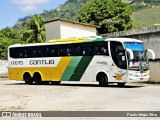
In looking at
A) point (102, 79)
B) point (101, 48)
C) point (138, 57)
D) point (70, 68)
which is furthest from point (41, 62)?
point (138, 57)

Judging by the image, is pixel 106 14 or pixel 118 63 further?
pixel 106 14

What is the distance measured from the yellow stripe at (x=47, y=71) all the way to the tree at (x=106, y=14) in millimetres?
38648

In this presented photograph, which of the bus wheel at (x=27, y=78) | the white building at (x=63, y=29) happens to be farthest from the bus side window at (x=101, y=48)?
the white building at (x=63, y=29)

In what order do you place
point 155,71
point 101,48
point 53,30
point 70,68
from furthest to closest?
point 53,30 → point 155,71 → point 70,68 → point 101,48

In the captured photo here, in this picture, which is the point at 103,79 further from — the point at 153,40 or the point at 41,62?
the point at 153,40

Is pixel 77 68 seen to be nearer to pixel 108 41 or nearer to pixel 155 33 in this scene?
pixel 108 41

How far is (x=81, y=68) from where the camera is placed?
26.1 metres

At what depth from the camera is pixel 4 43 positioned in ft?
303

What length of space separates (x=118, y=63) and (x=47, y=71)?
6.66 m

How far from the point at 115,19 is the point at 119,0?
6065 mm

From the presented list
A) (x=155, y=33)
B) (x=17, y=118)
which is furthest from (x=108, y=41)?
(x=155, y=33)

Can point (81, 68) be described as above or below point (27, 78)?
above

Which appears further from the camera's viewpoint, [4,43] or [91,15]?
[4,43]

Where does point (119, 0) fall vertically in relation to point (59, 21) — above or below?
above
